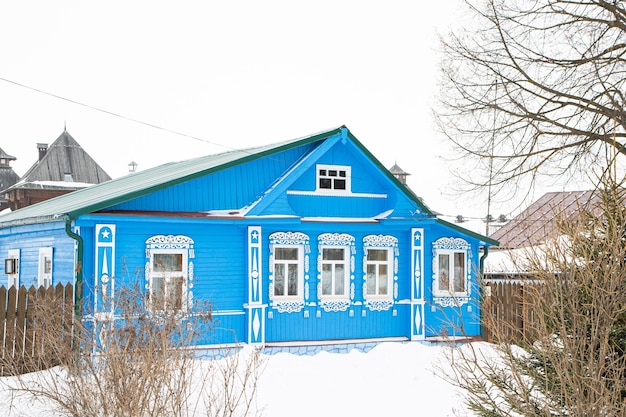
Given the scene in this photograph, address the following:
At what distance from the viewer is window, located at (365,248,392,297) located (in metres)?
16.6

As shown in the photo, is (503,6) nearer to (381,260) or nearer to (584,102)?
(584,102)

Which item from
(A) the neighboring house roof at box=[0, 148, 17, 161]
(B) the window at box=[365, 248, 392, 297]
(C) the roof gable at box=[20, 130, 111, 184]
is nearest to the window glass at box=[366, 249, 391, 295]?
(B) the window at box=[365, 248, 392, 297]

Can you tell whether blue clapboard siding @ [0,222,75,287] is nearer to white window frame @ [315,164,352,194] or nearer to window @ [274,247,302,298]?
window @ [274,247,302,298]

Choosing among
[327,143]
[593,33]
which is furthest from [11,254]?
[593,33]

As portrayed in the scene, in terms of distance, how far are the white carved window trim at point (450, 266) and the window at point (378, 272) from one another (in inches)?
46.7

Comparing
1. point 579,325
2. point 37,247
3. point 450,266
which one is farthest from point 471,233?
point 579,325

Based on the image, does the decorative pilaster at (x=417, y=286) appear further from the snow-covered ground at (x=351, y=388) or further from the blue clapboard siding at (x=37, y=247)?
the blue clapboard siding at (x=37, y=247)

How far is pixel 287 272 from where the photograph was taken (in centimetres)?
1570

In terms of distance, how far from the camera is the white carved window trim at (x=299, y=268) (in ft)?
50.6

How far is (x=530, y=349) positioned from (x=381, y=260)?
10.2 m

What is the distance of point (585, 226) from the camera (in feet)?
21.2

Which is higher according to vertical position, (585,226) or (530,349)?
(585,226)

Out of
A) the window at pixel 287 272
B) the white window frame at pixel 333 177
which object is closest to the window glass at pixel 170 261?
the window at pixel 287 272

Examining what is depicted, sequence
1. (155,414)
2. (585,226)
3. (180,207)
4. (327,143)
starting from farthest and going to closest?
(327,143), (180,207), (155,414), (585,226)
